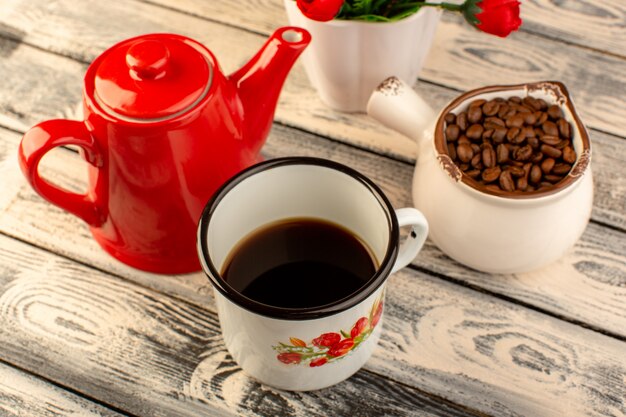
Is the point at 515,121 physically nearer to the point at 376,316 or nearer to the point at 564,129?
the point at 564,129

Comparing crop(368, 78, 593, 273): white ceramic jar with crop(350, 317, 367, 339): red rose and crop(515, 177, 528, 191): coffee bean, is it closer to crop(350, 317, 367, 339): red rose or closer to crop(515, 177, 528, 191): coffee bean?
crop(515, 177, 528, 191): coffee bean

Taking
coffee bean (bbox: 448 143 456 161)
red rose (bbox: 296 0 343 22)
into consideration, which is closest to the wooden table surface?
coffee bean (bbox: 448 143 456 161)

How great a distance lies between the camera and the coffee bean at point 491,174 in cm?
63

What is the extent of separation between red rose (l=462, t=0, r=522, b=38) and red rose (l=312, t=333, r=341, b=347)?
299 mm

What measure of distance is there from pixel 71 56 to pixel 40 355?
38cm

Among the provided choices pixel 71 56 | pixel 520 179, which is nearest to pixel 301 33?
pixel 520 179

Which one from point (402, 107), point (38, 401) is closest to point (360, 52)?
point (402, 107)

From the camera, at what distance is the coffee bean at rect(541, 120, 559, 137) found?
65cm

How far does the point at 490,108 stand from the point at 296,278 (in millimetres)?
241

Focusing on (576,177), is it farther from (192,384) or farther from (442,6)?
(192,384)

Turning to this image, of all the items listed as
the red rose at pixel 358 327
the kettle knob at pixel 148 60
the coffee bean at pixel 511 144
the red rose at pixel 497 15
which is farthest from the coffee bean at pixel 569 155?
the kettle knob at pixel 148 60

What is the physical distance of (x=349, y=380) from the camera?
643mm

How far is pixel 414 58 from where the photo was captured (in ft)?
2.48

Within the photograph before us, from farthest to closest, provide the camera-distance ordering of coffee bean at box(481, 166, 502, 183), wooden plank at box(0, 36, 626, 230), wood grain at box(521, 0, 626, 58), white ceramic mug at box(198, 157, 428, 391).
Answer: wood grain at box(521, 0, 626, 58)
wooden plank at box(0, 36, 626, 230)
coffee bean at box(481, 166, 502, 183)
white ceramic mug at box(198, 157, 428, 391)
